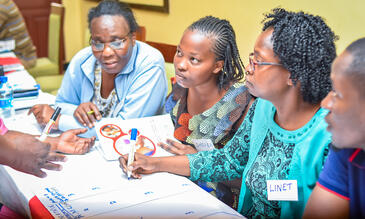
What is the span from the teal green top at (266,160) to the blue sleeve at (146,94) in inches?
21.8

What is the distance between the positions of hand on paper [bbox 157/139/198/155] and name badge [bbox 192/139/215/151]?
3 centimetres

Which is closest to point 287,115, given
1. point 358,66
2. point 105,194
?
point 358,66

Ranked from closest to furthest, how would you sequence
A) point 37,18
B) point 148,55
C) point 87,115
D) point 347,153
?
point 347,153, point 87,115, point 148,55, point 37,18

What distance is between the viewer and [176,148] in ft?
4.97

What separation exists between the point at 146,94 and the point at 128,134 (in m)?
0.39

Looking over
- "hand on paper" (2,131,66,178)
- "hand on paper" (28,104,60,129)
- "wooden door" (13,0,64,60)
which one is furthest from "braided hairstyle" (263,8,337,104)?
"wooden door" (13,0,64,60)

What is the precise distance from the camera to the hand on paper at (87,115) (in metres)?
1.75

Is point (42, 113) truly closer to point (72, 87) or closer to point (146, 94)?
point (72, 87)

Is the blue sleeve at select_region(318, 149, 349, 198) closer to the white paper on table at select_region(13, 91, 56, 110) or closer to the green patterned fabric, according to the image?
the green patterned fabric

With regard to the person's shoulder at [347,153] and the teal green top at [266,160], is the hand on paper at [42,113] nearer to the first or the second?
the teal green top at [266,160]

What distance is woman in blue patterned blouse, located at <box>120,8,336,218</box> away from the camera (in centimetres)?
111

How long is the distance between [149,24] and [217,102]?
105 inches

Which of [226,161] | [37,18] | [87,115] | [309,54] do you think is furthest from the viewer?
[37,18]

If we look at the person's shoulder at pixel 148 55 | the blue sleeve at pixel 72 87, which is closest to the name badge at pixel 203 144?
the person's shoulder at pixel 148 55
